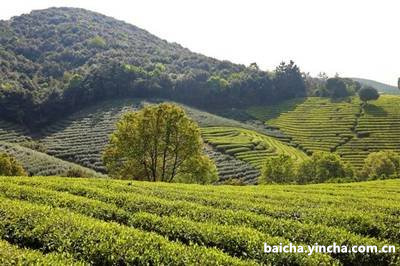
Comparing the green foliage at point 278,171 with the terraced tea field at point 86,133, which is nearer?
the green foliage at point 278,171

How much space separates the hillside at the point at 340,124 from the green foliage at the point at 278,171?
2588 centimetres

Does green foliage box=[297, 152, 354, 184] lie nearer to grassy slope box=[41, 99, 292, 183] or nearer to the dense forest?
grassy slope box=[41, 99, 292, 183]

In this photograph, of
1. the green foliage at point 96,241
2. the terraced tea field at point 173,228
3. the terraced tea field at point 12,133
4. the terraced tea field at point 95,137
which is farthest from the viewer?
the terraced tea field at point 12,133

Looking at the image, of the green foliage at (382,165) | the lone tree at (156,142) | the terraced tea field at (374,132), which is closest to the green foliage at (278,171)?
the green foliage at (382,165)

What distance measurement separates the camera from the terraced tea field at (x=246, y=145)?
93875 mm

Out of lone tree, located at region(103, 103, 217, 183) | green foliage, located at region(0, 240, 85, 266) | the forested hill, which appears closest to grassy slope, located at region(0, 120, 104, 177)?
lone tree, located at region(103, 103, 217, 183)

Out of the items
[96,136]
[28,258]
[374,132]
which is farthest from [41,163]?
[374,132]

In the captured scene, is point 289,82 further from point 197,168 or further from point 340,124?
point 197,168

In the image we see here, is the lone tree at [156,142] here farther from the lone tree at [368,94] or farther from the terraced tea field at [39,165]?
the lone tree at [368,94]

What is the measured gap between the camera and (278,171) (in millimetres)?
74625

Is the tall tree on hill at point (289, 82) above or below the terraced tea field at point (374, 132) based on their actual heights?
above

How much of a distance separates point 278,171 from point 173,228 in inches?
2445

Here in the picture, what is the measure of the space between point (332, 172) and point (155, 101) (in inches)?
3010

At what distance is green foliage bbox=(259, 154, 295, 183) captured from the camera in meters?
74.6
